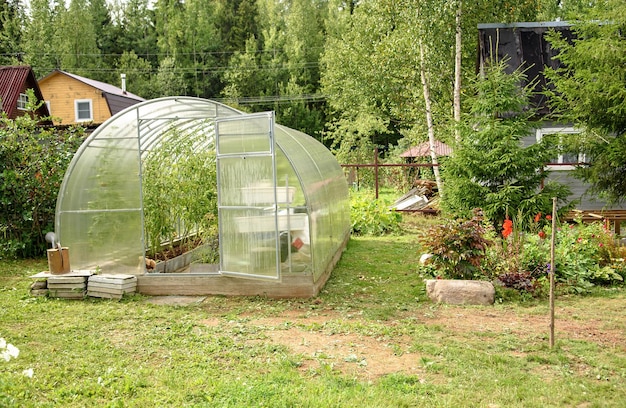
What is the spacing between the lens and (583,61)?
9.73 m

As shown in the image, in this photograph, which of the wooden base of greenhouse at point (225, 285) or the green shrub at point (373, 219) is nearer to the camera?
the wooden base of greenhouse at point (225, 285)

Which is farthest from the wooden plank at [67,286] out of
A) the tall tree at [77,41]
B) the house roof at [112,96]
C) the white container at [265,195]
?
the tall tree at [77,41]

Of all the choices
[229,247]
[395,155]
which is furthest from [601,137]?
[395,155]

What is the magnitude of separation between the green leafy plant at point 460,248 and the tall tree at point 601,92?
11.0 feet

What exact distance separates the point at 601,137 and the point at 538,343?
5.77m

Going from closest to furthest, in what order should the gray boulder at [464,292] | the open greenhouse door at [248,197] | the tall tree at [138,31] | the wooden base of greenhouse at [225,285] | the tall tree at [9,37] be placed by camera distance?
the gray boulder at [464,292], the open greenhouse door at [248,197], the wooden base of greenhouse at [225,285], the tall tree at [9,37], the tall tree at [138,31]

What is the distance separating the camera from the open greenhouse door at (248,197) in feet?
25.0

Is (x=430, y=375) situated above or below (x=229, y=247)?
below

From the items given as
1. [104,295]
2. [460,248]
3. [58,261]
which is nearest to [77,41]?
[58,261]

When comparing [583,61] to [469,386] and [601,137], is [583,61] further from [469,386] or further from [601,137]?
[469,386]

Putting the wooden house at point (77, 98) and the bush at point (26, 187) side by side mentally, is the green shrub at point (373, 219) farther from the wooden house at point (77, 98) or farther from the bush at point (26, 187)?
the wooden house at point (77, 98)

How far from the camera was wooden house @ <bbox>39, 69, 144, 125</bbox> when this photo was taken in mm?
27531

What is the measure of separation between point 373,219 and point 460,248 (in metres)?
6.72

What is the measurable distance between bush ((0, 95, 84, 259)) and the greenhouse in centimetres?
297
